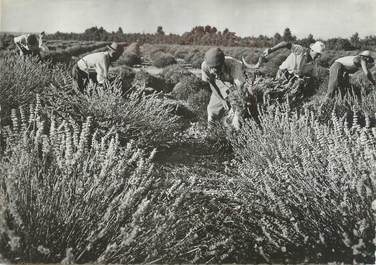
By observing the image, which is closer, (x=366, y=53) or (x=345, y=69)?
(x=366, y=53)

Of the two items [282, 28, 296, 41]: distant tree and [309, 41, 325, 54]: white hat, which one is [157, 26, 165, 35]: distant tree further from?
[309, 41, 325, 54]: white hat

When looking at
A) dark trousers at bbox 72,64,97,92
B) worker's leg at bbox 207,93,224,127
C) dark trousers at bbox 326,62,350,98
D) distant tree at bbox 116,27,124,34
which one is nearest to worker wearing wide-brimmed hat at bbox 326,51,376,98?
dark trousers at bbox 326,62,350,98

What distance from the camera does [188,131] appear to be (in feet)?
15.2

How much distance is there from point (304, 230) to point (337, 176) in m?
0.45

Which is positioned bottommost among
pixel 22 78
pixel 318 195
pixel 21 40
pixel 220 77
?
pixel 318 195

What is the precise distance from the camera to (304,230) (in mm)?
3633

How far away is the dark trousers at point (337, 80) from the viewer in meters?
4.77

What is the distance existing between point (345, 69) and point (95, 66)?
233 cm

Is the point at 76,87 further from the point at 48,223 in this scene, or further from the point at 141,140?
the point at 48,223

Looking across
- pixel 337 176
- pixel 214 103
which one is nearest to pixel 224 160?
pixel 214 103

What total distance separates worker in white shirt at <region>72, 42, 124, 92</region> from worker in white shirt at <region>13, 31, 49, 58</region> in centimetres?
34

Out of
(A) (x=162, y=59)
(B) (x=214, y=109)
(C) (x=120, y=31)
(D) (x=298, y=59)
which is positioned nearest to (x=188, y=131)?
(B) (x=214, y=109)

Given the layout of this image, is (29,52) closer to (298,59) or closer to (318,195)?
(298,59)

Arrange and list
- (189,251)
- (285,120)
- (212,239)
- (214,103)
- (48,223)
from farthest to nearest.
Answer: (214,103)
(285,120)
(212,239)
(189,251)
(48,223)
